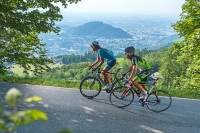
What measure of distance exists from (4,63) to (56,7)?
179 inches

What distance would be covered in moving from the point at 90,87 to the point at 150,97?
8.44 feet

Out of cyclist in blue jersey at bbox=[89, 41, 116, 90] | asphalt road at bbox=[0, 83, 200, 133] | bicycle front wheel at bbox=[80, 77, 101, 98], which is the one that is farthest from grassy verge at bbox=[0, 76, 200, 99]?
cyclist in blue jersey at bbox=[89, 41, 116, 90]

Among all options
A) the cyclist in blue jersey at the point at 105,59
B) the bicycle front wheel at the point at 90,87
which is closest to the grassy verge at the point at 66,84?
the bicycle front wheel at the point at 90,87

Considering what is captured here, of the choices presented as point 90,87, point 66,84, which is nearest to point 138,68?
point 90,87

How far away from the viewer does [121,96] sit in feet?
30.8

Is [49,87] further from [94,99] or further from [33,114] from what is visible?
[33,114]

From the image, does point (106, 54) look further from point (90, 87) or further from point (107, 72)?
point (90, 87)

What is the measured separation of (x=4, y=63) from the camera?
15484 millimetres

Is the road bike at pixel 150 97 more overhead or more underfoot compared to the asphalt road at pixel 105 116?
more overhead

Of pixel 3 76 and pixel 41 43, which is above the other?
pixel 41 43

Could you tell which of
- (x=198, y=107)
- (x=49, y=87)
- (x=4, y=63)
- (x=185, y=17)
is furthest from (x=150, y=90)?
(x=185, y=17)

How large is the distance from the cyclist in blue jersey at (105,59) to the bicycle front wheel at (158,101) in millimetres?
1892

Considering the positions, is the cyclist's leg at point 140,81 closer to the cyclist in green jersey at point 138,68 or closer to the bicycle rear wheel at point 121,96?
the cyclist in green jersey at point 138,68

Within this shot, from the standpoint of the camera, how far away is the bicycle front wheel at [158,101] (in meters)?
8.77
